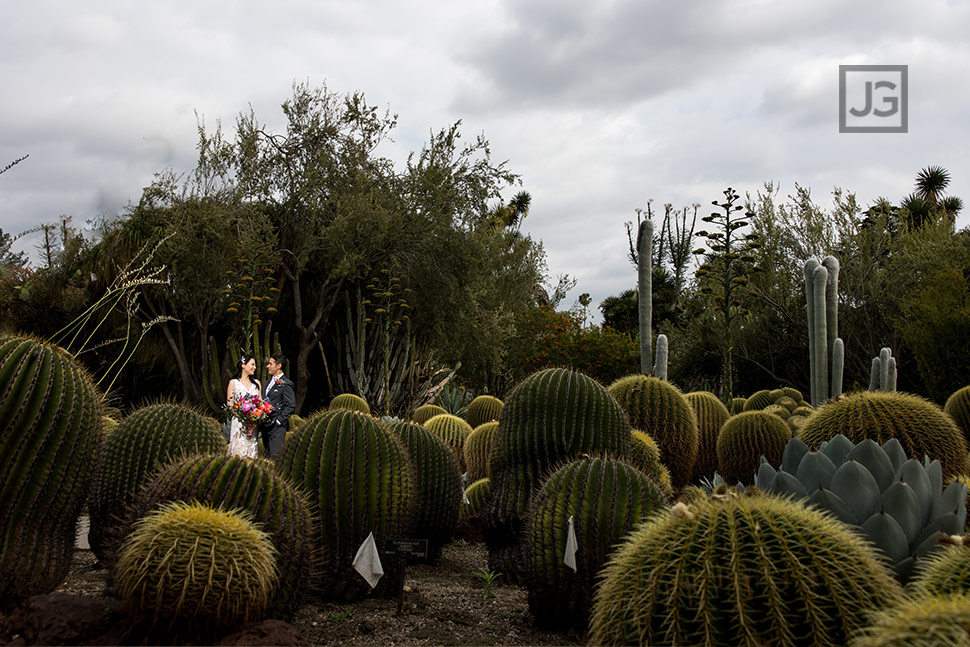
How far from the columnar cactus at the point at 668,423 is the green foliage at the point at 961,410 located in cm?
332

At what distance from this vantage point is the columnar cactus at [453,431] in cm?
888

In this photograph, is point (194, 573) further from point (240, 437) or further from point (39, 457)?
point (240, 437)

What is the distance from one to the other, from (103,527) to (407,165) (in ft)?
46.4

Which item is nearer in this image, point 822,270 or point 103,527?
point 103,527

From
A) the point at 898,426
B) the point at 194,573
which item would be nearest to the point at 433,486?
the point at 194,573

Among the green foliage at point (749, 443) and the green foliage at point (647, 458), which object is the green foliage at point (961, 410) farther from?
the green foliage at point (647, 458)

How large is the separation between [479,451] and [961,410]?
5565mm

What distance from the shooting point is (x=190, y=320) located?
16.8 metres

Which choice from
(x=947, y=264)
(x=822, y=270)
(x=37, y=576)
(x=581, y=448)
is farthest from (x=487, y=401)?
(x=947, y=264)

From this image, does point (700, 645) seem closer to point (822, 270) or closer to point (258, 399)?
point (258, 399)

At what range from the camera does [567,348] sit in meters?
24.2

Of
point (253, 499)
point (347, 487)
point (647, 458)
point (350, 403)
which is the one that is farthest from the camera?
point (350, 403)

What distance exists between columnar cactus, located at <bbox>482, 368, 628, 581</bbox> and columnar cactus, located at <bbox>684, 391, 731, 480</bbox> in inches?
138

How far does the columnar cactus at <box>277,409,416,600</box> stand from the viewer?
15.3 feet
